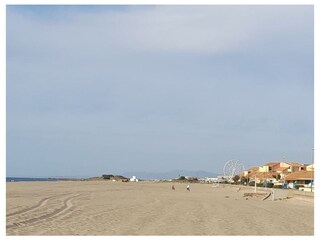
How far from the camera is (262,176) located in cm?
9606

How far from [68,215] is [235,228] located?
5.94m

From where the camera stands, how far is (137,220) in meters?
14.7
